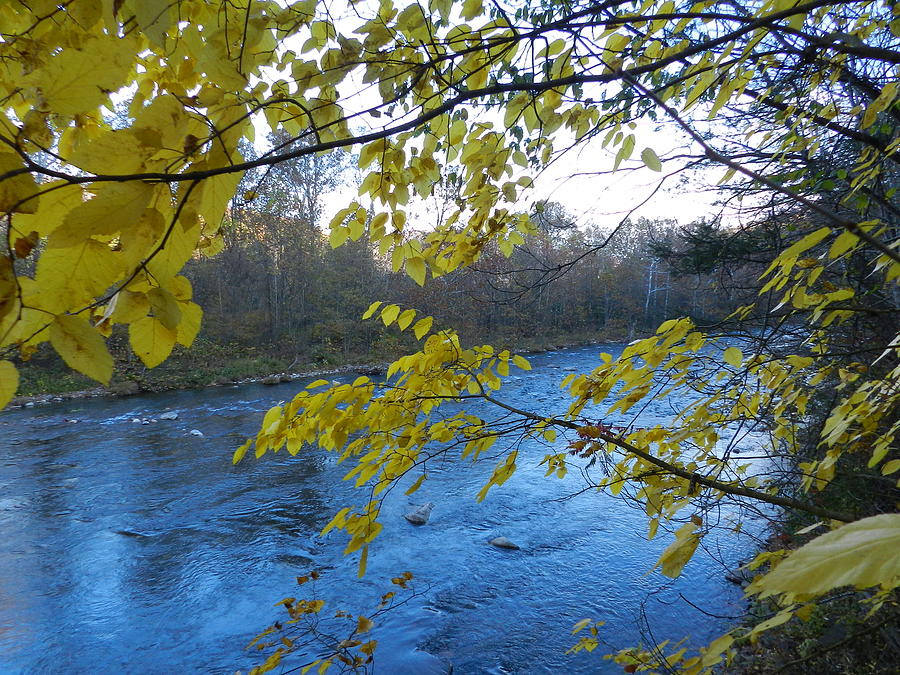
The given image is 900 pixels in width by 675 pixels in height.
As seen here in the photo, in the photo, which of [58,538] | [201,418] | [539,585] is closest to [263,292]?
[201,418]

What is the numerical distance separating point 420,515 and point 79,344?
5.67 meters

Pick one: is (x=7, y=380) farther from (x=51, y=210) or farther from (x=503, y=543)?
(x=503, y=543)

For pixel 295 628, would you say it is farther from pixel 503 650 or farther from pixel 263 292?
pixel 263 292

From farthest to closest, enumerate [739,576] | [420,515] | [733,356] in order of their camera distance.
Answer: [420,515] → [739,576] → [733,356]

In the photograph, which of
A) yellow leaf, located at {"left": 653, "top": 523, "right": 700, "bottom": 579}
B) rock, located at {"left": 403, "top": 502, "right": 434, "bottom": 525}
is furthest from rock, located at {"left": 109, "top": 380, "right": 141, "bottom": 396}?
yellow leaf, located at {"left": 653, "top": 523, "right": 700, "bottom": 579}

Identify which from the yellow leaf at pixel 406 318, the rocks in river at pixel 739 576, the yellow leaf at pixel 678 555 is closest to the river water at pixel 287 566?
the rocks in river at pixel 739 576

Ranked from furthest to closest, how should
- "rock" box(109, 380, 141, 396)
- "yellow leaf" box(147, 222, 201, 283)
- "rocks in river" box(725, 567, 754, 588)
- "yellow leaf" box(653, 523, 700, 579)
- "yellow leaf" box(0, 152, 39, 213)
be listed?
"rock" box(109, 380, 141, 396) < "rocks in river" box(725, 567, 754, 588) < "yellow leaf" box(653, 523, 700, 579) < "yellow leaf" box(147, 222, 201, 283) < "yellow leaf" box(0, 152, 39, 213)

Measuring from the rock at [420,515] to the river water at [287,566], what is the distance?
0.12 meters

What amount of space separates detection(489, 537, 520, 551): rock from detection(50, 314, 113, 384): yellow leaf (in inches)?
205

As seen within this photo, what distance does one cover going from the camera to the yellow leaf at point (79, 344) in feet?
1.57

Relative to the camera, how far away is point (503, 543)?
17.0 feet

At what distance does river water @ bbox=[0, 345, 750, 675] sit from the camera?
3.80m

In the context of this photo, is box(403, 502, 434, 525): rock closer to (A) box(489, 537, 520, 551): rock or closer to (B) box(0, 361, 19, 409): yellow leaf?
(A) box(489, 537, 520, 551): rock

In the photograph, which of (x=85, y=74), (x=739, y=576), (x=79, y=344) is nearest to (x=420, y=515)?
(x=739, y=576)
